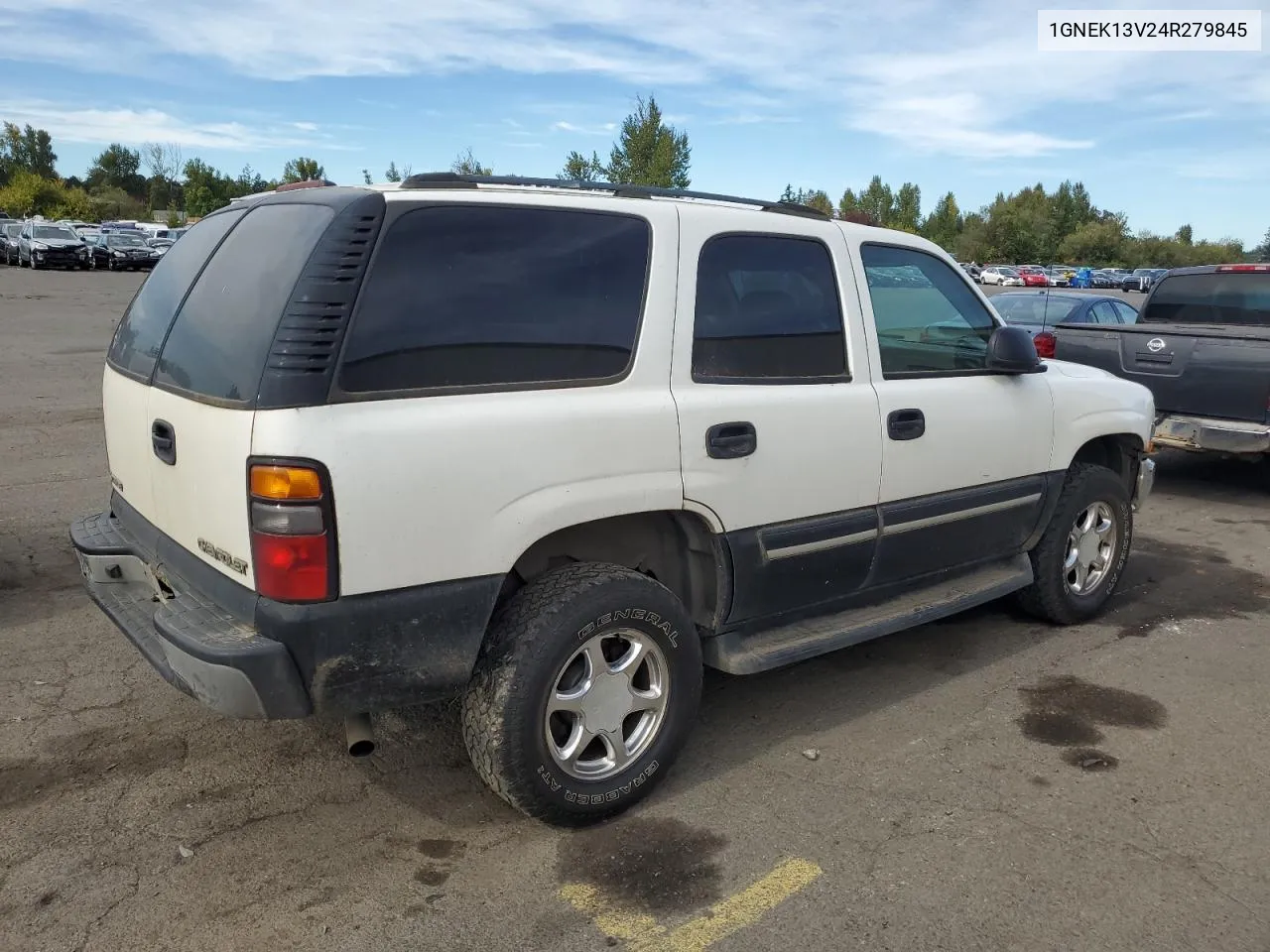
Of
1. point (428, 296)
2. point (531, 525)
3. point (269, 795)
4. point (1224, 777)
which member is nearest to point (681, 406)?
point (531, 525)

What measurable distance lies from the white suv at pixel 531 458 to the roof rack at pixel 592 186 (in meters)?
0.03

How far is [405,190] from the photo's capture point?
2959mm

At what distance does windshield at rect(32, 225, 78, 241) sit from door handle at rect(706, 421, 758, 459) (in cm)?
4104

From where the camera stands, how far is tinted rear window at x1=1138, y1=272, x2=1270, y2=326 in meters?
8.38

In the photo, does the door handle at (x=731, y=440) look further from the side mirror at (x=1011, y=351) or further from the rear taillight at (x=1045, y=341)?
the rear taillight at (x=1045, y=341)

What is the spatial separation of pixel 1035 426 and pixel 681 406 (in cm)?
210

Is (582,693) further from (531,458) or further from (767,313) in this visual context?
(767,313)

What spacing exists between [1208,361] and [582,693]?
640cm

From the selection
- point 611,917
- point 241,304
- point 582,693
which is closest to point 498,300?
point 241,304

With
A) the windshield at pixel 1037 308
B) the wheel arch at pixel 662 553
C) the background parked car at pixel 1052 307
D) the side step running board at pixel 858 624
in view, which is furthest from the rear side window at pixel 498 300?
the windshield at pixel 1037 308

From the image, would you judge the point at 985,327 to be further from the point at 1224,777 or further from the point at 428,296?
the point at 428,296

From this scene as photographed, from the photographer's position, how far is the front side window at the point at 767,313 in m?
3.45

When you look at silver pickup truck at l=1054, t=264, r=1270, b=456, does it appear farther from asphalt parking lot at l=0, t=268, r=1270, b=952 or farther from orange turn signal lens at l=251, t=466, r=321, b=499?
orange turn signal lens at l=251, t=466, r=321, b=499

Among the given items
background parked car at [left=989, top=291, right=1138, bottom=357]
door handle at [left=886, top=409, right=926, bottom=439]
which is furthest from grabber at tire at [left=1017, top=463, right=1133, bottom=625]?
background parked car at [left=989, top=291, right=1138, bottom=357]
